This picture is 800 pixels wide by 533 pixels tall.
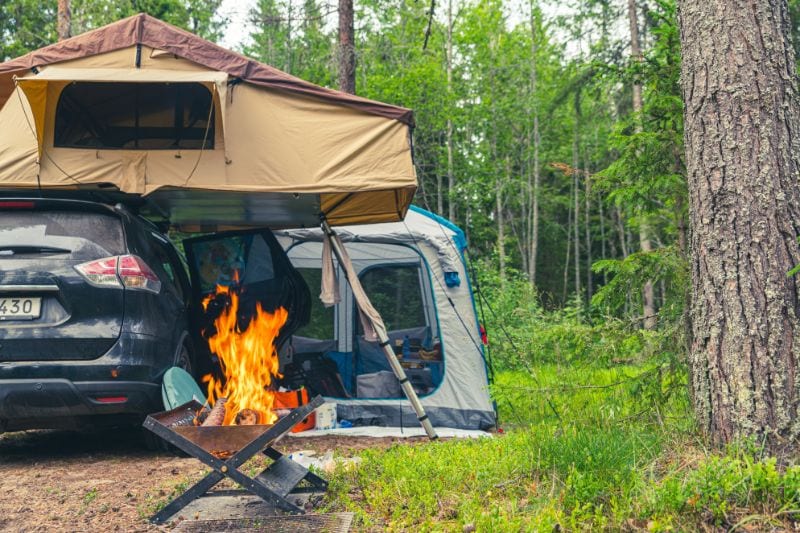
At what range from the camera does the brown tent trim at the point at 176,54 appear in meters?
5.01

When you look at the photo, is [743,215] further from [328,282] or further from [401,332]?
[401,332]

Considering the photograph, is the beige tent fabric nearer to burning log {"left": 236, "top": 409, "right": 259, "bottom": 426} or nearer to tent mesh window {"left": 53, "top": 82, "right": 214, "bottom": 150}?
tent mesh window {"left": 53, "top": 82, "right": 214, "bottom": 150}

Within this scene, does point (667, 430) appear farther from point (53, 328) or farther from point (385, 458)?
point (53, 328)

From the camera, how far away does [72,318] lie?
425cm

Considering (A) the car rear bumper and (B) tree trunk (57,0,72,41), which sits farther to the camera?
(B) tree trunk (57,0,72,41)

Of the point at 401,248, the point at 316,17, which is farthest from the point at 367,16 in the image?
the point at 401,248

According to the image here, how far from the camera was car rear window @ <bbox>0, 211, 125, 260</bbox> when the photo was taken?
4.30 metres

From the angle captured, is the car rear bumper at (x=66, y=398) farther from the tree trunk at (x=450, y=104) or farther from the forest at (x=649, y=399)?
the tree trunk at (x=450, y=104)

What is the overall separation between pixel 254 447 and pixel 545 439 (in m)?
1.48

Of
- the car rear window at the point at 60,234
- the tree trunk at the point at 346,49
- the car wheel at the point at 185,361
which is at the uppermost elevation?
the tree trunk at the point at 346,49

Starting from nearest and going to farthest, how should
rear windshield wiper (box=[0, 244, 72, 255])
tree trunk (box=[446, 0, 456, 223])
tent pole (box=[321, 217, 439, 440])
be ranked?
rear windshield wiper (box=[0, 244, 72, 255])
tent pole (box=[321, 217, 439, 440])
tree trunk (box=[446, 0, 456, 223])

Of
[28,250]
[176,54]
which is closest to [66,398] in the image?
[28,250]

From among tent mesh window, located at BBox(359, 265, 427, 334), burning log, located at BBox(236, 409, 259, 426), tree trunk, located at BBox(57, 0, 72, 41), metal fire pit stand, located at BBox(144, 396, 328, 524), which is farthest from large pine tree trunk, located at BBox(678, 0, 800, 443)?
tree trunk, located at BBox(57, 0, 72, 41)

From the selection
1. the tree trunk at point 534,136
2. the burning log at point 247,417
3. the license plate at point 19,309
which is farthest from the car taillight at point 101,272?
the tree trunk at point 534,136
